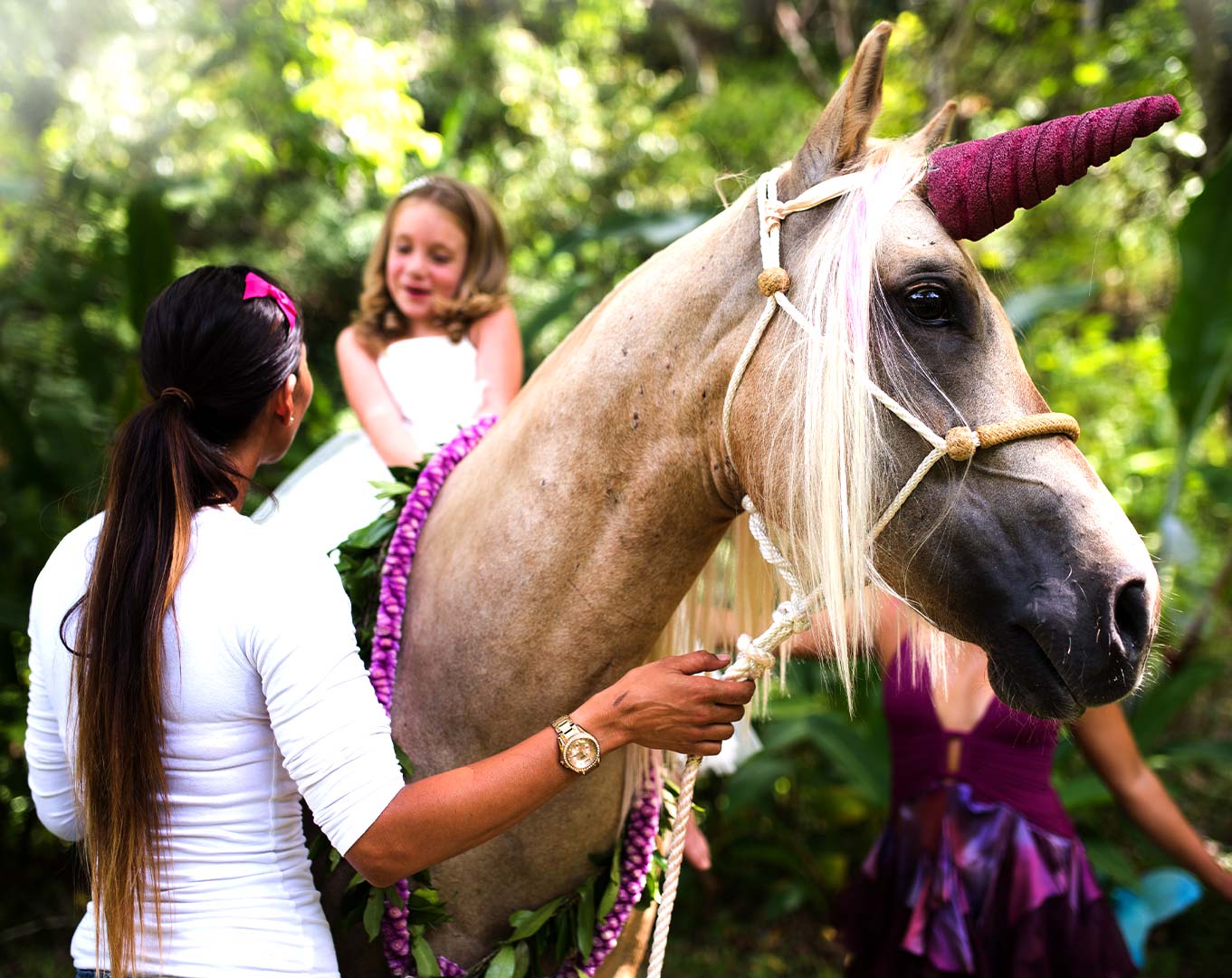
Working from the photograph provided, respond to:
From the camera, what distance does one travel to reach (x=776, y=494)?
1.23m

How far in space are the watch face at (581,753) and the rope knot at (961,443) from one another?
578 mm

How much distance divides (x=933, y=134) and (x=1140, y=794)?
1748mm

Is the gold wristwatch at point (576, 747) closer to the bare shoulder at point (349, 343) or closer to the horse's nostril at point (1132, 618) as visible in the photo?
the horse's nostril at point (1132, 618)

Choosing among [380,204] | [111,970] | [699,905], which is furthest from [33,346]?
[111,970]

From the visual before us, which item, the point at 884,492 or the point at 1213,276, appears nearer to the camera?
the point at 884,492

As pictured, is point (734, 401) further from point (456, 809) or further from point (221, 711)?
point (221, 711)

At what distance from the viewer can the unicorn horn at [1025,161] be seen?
1.13 meters

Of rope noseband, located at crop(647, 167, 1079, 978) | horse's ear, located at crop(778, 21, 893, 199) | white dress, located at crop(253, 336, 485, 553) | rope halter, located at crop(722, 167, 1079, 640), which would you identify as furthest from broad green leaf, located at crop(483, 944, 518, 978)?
horse's ear, located at crop(778, 21, 893, 199)

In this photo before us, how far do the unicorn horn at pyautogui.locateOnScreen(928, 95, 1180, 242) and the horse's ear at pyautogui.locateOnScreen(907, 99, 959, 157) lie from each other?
11 centimetres

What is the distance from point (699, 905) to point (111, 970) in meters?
3.49

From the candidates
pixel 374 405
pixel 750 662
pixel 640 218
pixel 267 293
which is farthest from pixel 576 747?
pixel 640 218

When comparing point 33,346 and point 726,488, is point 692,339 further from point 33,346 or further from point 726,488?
point 33,346

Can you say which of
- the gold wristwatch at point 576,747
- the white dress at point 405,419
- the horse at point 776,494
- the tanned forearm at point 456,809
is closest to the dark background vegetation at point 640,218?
the horse at point 776,494

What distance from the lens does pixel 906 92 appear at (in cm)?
609
